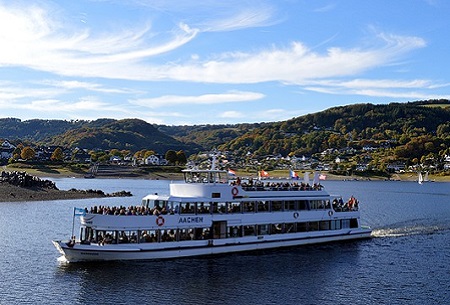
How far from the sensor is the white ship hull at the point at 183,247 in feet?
143

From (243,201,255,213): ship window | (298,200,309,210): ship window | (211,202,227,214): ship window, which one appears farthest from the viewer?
(298,200,309,210): ship window

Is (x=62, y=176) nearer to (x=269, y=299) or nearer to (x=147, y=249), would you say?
(x=147, y=249)

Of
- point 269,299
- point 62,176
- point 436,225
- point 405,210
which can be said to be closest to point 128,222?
point 269,299

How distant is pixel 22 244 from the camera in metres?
53.3

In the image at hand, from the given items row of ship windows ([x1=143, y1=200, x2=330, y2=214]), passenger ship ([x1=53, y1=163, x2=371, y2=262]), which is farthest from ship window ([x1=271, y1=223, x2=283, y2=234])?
row of ship windows ([x1=143, y1=200, x2=330, y2=214])

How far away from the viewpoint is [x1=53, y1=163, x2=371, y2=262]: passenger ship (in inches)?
1745

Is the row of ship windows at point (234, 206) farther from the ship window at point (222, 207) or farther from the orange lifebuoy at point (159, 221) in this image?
the orange lifebuoy at point (159, 221)

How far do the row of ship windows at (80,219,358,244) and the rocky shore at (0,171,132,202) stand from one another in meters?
58.4

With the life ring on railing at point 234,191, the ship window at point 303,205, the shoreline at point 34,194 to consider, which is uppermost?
the life ring on railing at point 234,191

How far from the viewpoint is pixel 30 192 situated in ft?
347

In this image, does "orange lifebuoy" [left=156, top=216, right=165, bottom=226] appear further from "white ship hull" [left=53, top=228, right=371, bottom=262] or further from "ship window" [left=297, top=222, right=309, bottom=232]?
"ship window" [left=297, top=222, right=309, bottom=232]

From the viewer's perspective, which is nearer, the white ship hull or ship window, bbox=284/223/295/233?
the white ship hull

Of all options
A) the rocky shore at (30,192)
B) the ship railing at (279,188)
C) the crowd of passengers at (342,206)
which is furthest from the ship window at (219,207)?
the rocky shore at (30,192)

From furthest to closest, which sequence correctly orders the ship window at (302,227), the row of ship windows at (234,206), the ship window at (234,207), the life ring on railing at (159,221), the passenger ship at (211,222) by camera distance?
the ship window at (302,227)
the ship window at (234,207)
the row of ship windows at (234,206)
the life ring on railing at (159,221)
the passenger ship at (211,222)
